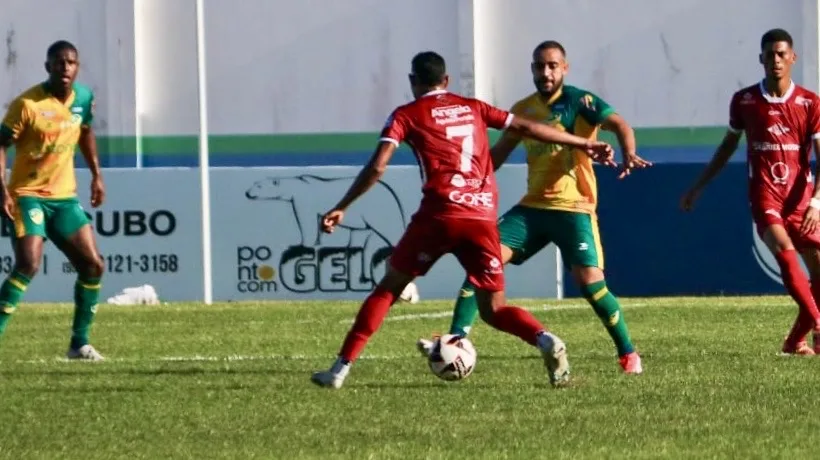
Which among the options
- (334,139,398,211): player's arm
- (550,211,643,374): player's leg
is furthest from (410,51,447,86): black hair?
(550,211,643,374): player's leg

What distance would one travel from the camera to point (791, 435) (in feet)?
28.8

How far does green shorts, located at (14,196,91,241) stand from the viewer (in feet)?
43.5

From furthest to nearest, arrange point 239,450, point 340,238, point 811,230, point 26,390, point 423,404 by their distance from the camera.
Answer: point 340,238 → point 811,230 → point 26,390 → point 423,404 → point 239,450

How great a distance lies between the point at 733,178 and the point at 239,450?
557 inches

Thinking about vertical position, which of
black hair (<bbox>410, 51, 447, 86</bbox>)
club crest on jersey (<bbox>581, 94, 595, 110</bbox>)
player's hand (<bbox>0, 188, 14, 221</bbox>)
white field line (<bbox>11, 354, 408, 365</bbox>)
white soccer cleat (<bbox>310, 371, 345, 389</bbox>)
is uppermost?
black hair (<bbox>410, 51, 447, 86</bbox>)

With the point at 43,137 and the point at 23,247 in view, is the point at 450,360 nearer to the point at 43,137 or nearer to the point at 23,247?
the point at 23,247

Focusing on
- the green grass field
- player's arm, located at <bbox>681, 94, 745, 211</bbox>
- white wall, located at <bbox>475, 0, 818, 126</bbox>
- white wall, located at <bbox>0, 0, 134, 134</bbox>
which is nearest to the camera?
the green grass field

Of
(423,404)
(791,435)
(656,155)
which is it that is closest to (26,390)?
(423,404)

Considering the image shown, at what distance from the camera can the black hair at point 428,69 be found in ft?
35.2

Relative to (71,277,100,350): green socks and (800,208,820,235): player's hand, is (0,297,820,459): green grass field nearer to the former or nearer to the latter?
(71,277,100,350): green socks

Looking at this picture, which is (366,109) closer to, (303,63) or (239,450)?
(303,63)

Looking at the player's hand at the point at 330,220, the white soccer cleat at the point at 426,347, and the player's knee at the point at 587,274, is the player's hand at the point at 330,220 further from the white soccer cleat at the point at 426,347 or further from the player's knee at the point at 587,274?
the player's knee at the point at 587,274

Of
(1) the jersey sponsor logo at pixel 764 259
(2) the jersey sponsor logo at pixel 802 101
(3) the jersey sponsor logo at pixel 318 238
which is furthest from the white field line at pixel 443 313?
(2) the jersey sponsor logo at pixel 802 101

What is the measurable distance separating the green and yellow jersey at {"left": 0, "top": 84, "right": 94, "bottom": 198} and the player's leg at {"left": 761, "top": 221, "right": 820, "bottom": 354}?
4.85 metres
